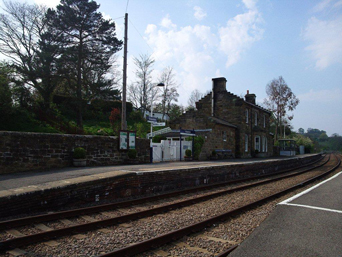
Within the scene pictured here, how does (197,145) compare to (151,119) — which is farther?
(197,145)

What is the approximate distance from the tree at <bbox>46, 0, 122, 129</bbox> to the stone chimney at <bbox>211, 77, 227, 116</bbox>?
11.4m

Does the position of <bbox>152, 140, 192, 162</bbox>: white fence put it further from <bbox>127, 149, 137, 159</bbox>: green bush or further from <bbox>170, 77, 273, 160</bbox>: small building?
<bbox>127, 149, 137, 159</bbox>: green bush

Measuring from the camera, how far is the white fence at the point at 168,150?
701 inches

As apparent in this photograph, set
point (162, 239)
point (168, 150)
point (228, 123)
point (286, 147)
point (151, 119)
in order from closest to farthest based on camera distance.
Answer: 1. point (162, 239)
2. point (151, 119)
3. point (168, 150)
4. point (228, 123)
5. point (286, 147)

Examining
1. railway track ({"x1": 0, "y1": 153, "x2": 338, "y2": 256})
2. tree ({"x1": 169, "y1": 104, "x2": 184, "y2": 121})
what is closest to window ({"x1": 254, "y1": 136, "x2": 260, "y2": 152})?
tree ({"x1": 169, "y1": 104, "x2": 184, "y2": 121})

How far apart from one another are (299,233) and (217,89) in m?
25.8

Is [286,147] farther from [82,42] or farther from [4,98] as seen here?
[4,98]

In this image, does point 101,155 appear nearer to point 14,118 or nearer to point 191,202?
point 191,202

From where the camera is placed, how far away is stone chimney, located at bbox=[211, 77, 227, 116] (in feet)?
96.4

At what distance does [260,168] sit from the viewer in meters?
17.5

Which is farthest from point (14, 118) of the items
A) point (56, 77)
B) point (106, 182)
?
point (106, 182)

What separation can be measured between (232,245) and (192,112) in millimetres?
19087

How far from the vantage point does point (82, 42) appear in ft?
77.8

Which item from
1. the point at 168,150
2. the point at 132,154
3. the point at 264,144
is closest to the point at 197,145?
the point at 168,150
